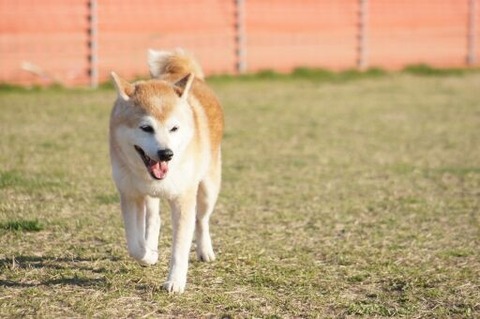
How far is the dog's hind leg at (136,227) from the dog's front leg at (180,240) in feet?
0.68

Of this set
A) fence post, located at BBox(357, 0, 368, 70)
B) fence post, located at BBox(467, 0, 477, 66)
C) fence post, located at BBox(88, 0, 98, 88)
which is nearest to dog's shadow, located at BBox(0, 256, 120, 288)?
fence post, located at BBox(88, 0, 98, 88)

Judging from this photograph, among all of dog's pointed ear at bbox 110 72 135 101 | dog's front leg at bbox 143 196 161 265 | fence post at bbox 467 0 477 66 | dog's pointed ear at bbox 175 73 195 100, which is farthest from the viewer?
fence post at bbox 467 0 477 66

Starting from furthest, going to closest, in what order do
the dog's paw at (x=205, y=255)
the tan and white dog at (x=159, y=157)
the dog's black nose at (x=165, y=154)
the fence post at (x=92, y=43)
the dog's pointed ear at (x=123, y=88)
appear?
the fence post at (x=92, y=43) < the dog's paw at (x=205, y=255) < the dog's pointed ear at (x=123, y=88) < the tan and white dog at (x=159, y=157) < the dog's black nose at (x=165, y=154)

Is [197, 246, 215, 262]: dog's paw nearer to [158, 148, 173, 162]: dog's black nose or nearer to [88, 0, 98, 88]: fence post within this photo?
[158, 148, 173, 162]: dog's black nose

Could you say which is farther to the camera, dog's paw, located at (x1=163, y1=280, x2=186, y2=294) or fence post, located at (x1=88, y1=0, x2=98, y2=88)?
fence post, located at (x1=88, y1=0, x2=98, y2=88)

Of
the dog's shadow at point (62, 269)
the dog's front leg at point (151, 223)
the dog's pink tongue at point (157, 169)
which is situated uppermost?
the dog's pink tongue at point (157, 169)

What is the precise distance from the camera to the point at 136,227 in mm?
4203

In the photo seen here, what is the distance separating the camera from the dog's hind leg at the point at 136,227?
416cm

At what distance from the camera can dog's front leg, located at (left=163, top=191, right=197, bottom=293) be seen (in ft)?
13.2

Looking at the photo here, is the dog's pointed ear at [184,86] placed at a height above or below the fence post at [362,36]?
above

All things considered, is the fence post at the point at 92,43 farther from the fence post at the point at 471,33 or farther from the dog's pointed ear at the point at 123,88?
the dog's pointed ear at the point at 123,88

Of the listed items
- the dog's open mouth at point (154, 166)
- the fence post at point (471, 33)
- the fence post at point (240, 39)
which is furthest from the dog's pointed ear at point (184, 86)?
the fence post at point (471, 33)

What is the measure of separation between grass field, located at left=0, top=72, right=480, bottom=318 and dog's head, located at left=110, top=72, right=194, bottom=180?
25.2 inches

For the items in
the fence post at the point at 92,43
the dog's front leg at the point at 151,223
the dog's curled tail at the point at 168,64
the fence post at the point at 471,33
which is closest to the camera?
the dog's front leg at the point at 151,223
